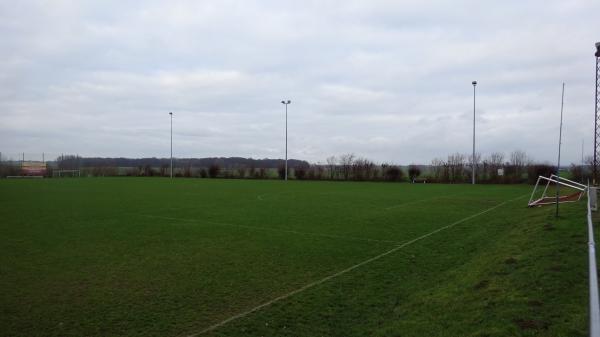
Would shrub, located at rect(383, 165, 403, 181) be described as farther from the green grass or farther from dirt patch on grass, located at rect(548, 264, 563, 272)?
dirt patch on grass, located at rect(548, 264, 563, 272)

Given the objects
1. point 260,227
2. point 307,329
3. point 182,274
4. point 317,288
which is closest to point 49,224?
point 260,227

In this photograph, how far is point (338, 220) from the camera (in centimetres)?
1430

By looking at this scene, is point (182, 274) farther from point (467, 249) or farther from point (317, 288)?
point (467, 249)

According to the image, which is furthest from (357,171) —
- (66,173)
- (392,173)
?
(66,173)

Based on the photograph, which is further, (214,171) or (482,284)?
(214,171)

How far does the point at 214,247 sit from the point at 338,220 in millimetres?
5576

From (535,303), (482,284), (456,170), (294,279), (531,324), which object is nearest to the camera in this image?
(531,324)

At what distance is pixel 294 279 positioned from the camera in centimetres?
700

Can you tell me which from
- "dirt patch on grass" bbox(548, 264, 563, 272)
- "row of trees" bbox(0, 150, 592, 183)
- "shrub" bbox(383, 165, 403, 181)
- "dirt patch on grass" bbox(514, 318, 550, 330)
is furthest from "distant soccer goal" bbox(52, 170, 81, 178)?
"dirt patch on grass" bbox(514, 318, 550, 330)

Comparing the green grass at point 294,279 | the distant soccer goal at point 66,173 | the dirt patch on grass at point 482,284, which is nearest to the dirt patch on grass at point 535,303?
the green grass at point 294,279

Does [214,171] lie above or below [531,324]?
above

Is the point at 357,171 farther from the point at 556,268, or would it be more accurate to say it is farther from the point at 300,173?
the point at 556,268

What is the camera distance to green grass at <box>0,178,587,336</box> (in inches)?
190

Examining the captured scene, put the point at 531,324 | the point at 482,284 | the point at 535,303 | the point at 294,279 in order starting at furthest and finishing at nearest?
the point at 294,279, the point at 482,284, the point at 535,303, the point at 531,324
